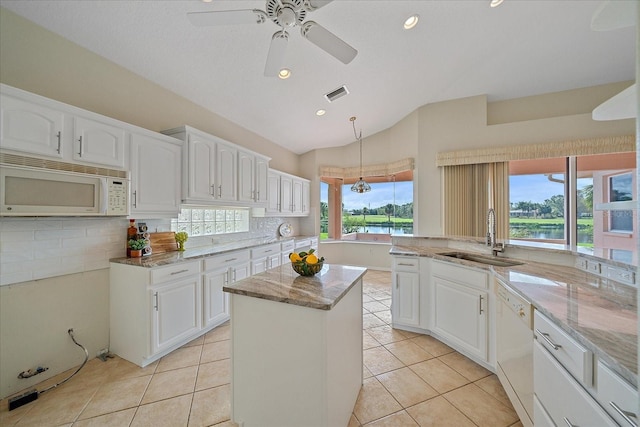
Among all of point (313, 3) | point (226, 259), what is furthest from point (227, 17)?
point (226, 259)

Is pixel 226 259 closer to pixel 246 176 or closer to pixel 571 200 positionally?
pixel 246 176

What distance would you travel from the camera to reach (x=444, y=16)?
2.34m

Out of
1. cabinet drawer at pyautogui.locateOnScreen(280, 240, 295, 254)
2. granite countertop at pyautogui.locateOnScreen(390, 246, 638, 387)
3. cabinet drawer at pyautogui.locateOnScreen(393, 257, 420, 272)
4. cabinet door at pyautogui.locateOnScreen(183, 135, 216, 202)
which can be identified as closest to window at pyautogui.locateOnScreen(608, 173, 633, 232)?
granite countertop at pyautogui.locateOnScreen(390, 246, 638, 387)

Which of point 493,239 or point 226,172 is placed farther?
point 226,172

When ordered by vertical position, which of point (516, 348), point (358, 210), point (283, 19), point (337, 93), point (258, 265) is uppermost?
point (337, 93)

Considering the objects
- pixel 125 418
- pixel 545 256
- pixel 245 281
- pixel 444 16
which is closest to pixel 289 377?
pixel 245 281

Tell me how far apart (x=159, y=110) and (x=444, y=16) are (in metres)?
3.13

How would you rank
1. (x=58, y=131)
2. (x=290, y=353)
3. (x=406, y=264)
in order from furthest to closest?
(x=406, y=264) → (x=58, y=131) → (x=290, y=353)

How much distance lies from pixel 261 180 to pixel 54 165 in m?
2.38

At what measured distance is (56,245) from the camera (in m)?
1.96

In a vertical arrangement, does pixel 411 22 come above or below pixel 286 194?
above

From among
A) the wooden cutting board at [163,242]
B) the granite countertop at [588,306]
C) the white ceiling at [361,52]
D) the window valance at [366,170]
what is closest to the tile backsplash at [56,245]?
the wooden cutting board at [163,242]

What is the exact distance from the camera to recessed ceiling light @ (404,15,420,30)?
2296 mm

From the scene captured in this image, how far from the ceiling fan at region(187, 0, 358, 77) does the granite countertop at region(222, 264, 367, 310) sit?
1.60 m
